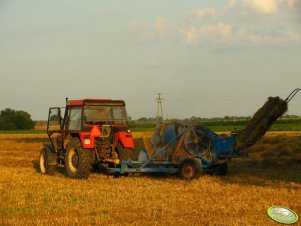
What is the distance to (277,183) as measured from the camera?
13164mm

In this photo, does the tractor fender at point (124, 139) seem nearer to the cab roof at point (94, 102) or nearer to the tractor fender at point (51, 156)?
the cab roof at point (94, 102)

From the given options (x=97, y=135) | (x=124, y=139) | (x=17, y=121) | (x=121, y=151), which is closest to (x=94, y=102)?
(x=97, y=135)

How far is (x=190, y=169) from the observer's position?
47.1 feet

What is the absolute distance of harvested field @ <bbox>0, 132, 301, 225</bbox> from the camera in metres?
8.74

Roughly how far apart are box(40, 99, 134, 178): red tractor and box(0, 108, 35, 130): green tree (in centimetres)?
6847

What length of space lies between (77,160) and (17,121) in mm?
70106

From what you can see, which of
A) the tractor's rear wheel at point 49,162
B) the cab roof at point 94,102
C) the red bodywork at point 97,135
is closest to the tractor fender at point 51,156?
the tractor's rear wheel at point 49,162

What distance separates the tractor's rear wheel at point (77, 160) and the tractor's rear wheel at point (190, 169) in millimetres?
2546

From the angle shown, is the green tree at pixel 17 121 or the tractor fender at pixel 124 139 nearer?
the tractor fender at pixel 124 139

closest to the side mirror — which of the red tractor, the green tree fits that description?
the red tractor

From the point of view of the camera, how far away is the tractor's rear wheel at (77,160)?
14.8 m

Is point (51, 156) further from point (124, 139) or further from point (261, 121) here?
point (261, 121)

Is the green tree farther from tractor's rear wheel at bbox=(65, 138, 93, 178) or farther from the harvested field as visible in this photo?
tractor's rear wheel at bbox=(65, 138, 93, 178)

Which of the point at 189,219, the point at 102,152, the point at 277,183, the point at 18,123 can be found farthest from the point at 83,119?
the point at 18,123
